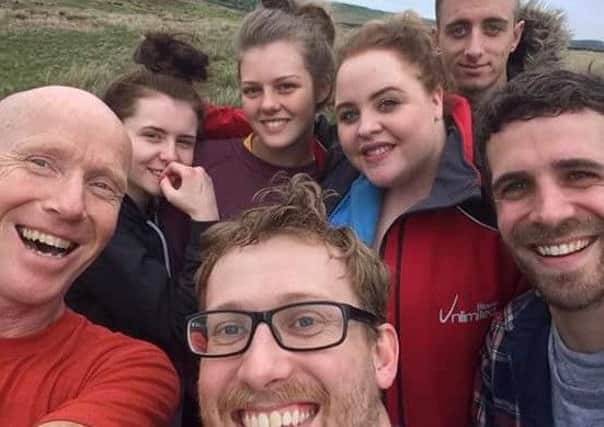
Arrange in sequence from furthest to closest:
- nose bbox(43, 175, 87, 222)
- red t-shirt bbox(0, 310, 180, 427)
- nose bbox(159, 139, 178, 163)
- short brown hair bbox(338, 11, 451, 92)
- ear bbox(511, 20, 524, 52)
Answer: ear bbox(511, 20, 524, 52) → nose bbox(159, 139, 178, 163) → short brown hair bbox(338, 11, 451, 92) → nose bbox(43, 175, 87, 222) → red t-shirt bbox(0, 310, 180, 427)

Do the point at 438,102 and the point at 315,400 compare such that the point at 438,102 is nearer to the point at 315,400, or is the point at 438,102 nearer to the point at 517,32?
the point at 517,32

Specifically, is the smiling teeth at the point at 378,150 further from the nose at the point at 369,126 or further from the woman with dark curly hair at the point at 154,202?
the woman with dark curly hair at the point at 154,202

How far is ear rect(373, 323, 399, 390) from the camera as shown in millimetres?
2598

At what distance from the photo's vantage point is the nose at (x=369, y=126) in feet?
11.4

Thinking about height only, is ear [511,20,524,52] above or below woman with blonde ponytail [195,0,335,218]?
above

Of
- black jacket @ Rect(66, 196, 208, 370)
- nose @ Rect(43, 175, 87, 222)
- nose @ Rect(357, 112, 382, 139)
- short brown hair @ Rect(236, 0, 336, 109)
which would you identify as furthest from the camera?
short brown hair @ Rect(236, 0, 336, 109)

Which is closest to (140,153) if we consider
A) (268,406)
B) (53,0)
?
(268,406)

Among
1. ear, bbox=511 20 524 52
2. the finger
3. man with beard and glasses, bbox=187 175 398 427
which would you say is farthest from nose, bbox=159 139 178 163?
ear, bbox=511 20 524 52

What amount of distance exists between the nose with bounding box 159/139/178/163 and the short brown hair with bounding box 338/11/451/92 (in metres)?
0.99

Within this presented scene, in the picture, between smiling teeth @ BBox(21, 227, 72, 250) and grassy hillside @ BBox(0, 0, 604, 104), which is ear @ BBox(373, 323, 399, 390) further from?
grassy hillside @ BBox(0, 0, 604, 104)

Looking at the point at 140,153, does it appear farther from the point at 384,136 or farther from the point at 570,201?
the point at 570,201

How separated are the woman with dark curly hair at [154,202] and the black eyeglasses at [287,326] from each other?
2.77 feet

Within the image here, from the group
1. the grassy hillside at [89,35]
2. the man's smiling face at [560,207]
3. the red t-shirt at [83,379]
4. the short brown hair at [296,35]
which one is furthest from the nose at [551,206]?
the grassy hillside at [89,35]

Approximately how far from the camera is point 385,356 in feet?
8.64
